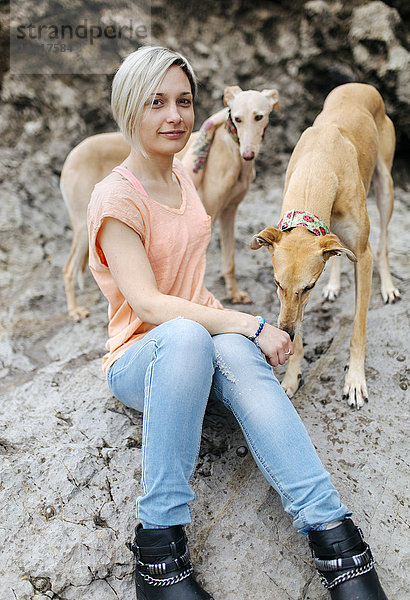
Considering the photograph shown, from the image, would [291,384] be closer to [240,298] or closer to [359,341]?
[359,341]

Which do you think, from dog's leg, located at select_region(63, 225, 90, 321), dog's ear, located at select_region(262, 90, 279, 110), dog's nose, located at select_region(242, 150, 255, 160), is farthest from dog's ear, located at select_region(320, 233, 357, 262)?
dog's leg, located at select_region(63, 225, 90, 321)

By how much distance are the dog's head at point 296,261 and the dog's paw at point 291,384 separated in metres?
0.38

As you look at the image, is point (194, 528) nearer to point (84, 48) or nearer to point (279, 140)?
point (279, 140)

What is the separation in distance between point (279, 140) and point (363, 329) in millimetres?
3570

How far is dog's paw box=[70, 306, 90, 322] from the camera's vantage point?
13.3 feet

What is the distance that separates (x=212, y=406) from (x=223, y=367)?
0.63m

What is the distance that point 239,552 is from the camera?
1.89 m

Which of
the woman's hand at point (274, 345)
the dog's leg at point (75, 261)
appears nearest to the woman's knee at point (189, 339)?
the woman's hand at point (274, 345)

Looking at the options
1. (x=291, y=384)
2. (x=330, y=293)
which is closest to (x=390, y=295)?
(x=330, y=293)

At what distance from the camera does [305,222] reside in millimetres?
2480

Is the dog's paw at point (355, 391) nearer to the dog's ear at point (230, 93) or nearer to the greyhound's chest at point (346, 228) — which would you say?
the greyhound's chest at point (346, 228)

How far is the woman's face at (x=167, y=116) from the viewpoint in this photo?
2.01m

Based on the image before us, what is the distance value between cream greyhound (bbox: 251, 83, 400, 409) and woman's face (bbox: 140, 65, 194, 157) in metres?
0.68

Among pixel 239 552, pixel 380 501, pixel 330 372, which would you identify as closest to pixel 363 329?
pixel 330 372
